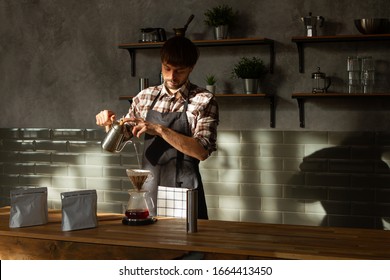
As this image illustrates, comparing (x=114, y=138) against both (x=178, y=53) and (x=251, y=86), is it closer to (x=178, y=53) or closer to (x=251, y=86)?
(x=178, y=53)

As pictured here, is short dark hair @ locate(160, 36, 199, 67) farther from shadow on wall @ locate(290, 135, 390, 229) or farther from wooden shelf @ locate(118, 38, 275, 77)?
shadow on wall @ locate(290, 135, 390, 229)

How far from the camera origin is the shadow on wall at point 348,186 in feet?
16.7

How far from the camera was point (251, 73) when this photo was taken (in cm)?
527

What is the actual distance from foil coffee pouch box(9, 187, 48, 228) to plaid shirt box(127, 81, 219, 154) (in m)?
0.99

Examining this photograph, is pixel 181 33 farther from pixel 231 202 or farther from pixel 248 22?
pixel 231 202

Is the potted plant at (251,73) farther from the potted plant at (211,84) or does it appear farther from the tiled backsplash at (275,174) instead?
the tiled backsplash at (275,174)

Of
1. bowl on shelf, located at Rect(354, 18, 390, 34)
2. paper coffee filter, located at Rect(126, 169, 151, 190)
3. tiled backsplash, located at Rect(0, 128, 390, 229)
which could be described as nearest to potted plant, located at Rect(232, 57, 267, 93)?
tiled backsplash, located at Rect(0, 128, 390, 229)

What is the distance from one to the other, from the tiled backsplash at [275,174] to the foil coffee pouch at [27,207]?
1504 millimetres

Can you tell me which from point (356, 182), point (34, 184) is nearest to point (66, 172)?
point (34, 184)

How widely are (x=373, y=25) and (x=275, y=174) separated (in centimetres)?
144

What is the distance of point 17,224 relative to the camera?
10.9ft

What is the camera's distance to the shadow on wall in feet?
16.7

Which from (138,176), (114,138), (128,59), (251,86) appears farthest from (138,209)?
(128,59)
